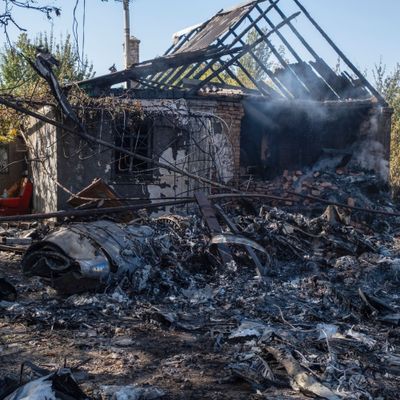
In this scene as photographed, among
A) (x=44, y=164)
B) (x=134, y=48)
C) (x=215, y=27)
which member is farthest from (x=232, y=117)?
(x=134, y=48)

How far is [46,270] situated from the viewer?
635 centimetres

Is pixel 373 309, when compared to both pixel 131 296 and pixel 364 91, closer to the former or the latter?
pixel 131 296

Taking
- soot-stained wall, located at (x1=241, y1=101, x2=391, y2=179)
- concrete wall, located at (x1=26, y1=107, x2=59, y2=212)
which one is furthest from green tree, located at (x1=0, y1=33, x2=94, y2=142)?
soot-stained wall, located at (x1=241, y1=101, x2=391, y2=179)

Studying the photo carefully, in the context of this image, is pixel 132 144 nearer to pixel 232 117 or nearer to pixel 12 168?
pixel 232 117

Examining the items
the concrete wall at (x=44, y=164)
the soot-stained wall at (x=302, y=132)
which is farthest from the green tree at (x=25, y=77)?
the soot-stained wall at (x=302, y=132)

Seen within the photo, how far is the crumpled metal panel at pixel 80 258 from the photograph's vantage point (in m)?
6.16

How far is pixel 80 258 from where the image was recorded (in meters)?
6.18

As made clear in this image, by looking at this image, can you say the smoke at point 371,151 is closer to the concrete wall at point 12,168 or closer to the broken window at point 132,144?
the broken window at point 132,144

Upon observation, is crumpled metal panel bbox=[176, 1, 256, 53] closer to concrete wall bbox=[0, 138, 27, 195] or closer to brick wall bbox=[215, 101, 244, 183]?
brick wall bbox=[215, 101, 244, 183]

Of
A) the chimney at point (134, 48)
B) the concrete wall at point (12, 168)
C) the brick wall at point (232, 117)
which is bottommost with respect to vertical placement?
the concrete wall at point (12, 168)

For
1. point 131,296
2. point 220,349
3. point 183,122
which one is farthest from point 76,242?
point 183,122

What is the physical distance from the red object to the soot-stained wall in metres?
6.02

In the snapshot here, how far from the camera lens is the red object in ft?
45.5

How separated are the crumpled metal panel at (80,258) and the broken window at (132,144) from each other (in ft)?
17.2
